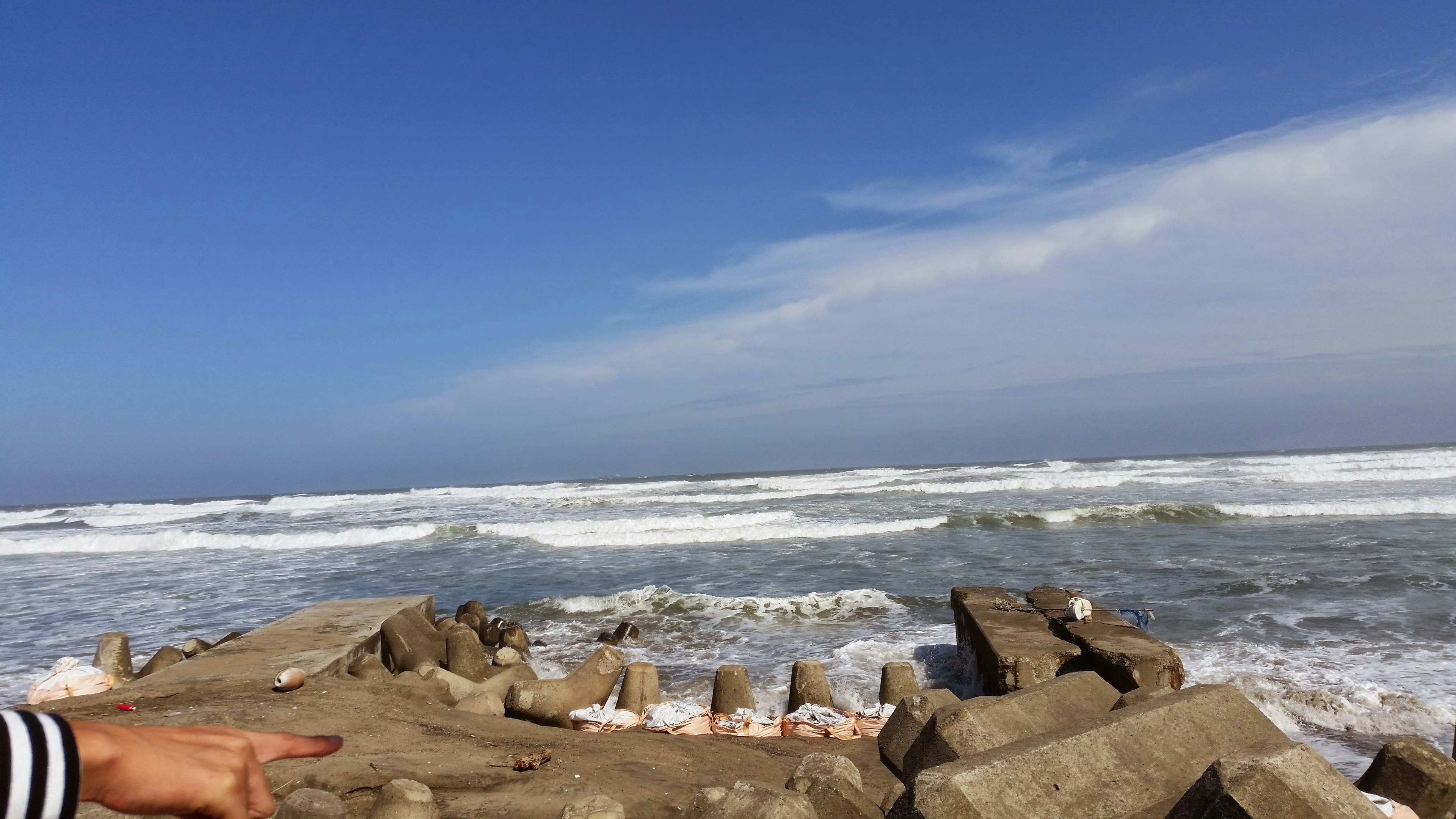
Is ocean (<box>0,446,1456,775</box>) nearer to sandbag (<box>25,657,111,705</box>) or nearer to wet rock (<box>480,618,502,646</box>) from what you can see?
wet rock (<box>480,618,502,646</box>)

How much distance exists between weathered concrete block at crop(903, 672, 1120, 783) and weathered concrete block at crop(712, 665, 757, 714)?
2.79 meters

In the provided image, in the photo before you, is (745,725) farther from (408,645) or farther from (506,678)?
(408,645)

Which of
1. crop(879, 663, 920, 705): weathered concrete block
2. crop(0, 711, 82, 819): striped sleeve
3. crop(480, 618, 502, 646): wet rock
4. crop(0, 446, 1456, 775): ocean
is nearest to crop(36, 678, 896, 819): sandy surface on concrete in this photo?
crop(879, 663, 920, 705): weathered concrete block

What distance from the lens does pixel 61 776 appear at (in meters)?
1.10

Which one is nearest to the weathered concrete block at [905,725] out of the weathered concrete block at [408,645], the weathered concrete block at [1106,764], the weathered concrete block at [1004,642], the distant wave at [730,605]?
the weathered concrete block at [1004,642]

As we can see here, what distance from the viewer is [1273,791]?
260 centimetres

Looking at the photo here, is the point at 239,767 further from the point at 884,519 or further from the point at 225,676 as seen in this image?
the point at 884,519

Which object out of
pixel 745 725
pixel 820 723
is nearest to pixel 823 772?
pixel 820 723

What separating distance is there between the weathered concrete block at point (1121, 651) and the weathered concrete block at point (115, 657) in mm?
8885

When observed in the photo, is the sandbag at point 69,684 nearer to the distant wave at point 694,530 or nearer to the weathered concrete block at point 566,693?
the weathered concrete block at point 566,693

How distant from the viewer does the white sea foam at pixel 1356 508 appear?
20.4 m

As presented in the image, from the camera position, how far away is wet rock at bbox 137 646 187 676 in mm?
8422

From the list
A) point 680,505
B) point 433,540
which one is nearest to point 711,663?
point 433,540

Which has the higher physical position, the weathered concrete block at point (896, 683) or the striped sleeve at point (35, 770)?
the striped sleeve at point (35, 770)
